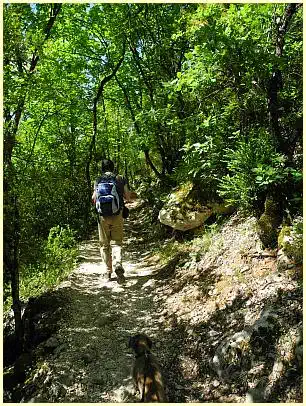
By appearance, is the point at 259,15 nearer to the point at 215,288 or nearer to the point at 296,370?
the point at 215,288

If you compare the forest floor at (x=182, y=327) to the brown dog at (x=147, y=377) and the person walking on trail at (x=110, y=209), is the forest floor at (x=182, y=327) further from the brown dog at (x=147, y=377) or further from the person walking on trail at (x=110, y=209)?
the person walking on trail at (x=110, y=209)

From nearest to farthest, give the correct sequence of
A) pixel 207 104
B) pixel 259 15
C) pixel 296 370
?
1. pixel 296 370
2. pixel 259 15
3. pixel 207 104

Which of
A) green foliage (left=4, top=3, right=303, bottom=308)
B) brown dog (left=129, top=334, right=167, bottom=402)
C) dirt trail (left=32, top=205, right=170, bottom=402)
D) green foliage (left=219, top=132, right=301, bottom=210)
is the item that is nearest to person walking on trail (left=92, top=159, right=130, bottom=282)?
dirt trail (left=32, top=205, right=170, bottom=402)

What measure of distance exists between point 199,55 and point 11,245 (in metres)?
4.83

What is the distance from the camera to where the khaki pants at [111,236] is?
7746mm

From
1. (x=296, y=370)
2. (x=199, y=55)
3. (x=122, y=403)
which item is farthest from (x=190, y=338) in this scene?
(x=199, y=55)

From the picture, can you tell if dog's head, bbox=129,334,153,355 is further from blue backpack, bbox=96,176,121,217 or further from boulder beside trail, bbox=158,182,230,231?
boulder beside trail, bbox=158,182,230,231

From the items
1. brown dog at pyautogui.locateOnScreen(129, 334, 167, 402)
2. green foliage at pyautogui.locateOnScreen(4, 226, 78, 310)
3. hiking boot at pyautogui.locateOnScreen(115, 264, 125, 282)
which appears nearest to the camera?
brown dog at pyautogui.locateOnScreen(129, 334, 167, 402)

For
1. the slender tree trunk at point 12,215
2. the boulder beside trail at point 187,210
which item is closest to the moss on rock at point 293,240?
the boulder beside trail at point 187,210

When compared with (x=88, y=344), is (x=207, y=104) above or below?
above

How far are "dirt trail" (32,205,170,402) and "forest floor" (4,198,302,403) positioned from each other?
0.06 feet

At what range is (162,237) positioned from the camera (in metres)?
11.3

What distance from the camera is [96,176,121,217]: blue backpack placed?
7.33 metres

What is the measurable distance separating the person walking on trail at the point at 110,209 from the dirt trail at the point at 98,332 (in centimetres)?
62
